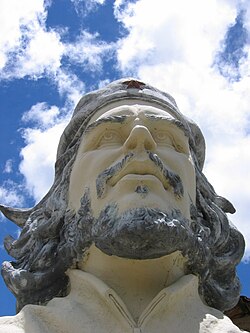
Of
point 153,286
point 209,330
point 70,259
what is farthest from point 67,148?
point 209,330

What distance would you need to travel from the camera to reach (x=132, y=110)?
4297 mm

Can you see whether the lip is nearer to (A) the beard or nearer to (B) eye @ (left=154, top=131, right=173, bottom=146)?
(A) the beard

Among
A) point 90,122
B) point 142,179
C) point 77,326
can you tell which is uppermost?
point 90,122

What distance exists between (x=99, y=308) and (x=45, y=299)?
0.54 meters

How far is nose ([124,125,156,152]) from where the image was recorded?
395cm

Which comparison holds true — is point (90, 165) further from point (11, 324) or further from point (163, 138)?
point (11, 324)

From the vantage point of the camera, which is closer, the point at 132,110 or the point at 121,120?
the point at 121,120

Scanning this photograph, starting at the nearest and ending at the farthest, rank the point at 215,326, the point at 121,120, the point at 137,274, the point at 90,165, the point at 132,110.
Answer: the point at 215,326, the point at 137,274, the point at 90,165, the point at 121,120, the point at 132,110

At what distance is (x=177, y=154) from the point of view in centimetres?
418

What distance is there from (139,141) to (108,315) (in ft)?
A: 3.51

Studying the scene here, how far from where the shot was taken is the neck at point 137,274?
12.2 ft

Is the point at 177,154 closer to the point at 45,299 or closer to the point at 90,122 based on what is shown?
the point at 90,122

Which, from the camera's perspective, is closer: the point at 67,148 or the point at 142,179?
the point at 142,179

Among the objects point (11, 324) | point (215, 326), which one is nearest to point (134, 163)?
point (215, 326)
